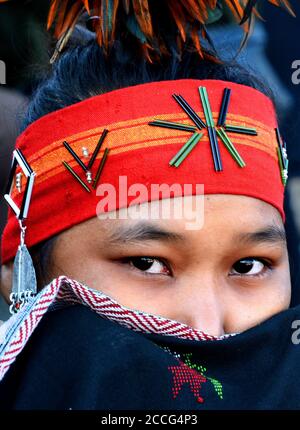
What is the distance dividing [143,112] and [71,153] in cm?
22

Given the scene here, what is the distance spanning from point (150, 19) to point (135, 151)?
0.37 m

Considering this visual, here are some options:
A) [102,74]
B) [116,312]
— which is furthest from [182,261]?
[102,74]

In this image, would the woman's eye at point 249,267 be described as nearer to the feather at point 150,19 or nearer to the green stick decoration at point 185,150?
the green stick decoration at point 185,150

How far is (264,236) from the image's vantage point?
195cm

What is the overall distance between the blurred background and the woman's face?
0.78 metres

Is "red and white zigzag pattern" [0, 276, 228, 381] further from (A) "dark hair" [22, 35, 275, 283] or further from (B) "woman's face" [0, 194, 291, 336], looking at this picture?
(A) "dark hair" [22, 35, 275, 283]

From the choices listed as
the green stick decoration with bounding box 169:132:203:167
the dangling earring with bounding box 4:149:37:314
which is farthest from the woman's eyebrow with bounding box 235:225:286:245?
the dangling earring with bounding box 4:149:37:314

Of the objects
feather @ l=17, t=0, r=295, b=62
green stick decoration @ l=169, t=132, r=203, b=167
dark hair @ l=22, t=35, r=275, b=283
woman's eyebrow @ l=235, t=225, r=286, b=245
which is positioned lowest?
woman's eyebrow @ l=235, t=225, r=286, b=245

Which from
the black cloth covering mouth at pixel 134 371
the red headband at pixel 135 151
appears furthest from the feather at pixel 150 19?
the black cloth covering mouth at pixel 134 371

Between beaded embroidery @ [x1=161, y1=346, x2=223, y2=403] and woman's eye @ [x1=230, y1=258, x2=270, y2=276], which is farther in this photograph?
woman's eye @ [x1=230, y1=258, x2=270, y2=276]

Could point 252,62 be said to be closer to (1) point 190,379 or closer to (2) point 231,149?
(2) point 231,149

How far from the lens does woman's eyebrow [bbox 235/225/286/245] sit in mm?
1895

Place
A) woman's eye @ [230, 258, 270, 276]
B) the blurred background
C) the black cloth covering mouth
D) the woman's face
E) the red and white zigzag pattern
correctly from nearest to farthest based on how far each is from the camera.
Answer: the black cloth covering mouth → the red and white zigzag pattern → the woman's face → woman's eye @ [230, 258, 270, 276] → the blurred background

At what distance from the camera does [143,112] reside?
1.96m
